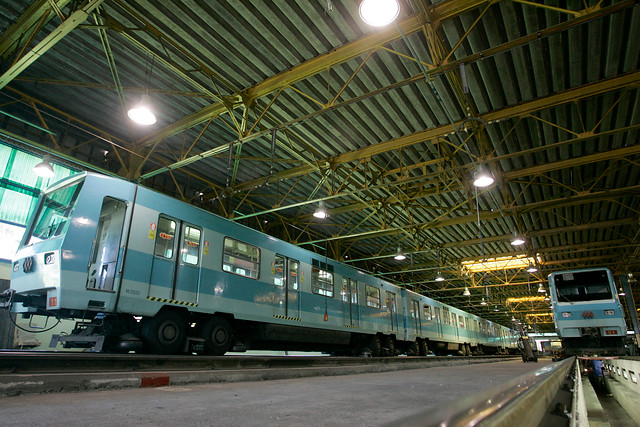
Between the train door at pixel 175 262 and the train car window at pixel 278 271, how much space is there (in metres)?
2.17

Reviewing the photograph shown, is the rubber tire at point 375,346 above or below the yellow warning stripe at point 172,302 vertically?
below

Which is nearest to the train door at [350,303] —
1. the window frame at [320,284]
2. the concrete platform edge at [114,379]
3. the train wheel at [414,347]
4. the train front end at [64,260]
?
the window frame at [320,284]

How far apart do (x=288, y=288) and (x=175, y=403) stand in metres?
6.56

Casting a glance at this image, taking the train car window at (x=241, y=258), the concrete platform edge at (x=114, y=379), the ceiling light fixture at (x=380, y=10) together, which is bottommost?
the concrete platform edge at (x=114, y=379)

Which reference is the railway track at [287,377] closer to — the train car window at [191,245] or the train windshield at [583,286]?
the train car window at [191,245]

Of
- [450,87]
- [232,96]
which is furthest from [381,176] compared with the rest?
[232,96]

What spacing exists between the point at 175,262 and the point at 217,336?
66.3 inches

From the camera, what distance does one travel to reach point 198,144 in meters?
11.0

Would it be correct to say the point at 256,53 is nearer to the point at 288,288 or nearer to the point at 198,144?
the point at 198,144

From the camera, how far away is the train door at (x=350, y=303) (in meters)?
10.9

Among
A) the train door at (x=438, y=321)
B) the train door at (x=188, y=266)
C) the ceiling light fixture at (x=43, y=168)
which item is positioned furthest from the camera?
the train door at (x=438, y=321)

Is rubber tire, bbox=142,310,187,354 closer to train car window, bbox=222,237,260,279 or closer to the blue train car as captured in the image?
train car window, bbox=222,237,260,279

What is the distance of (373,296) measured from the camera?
12680 mm

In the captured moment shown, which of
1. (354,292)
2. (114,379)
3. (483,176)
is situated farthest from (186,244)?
(354,292)
